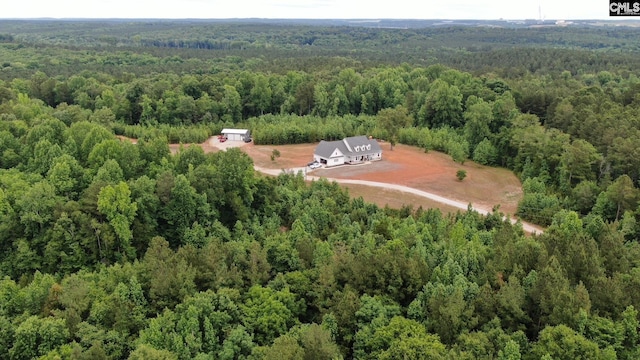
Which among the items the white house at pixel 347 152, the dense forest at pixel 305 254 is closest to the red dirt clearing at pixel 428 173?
the white house at pixel 347 152

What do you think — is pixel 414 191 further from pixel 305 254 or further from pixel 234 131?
pixel 234 131

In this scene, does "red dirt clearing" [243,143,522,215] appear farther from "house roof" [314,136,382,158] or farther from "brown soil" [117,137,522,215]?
"house roof" [314,136,382,158]

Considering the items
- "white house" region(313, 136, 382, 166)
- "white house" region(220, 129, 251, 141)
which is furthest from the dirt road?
"white house" region(220, 129, 251, 141)

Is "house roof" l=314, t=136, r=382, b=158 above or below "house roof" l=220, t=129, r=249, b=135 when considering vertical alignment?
A: below

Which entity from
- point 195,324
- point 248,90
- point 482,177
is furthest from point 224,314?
point 248,90

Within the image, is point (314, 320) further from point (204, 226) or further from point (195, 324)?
point (204, 226)

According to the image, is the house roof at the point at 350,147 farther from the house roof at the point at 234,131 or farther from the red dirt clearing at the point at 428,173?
the house roof at the point at 234,131
